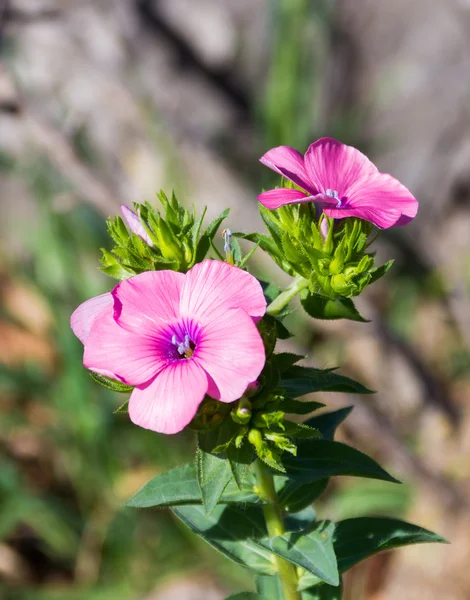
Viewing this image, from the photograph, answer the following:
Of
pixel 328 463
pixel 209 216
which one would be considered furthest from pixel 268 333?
pixel 209 216

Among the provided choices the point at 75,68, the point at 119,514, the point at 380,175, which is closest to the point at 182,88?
the point at 75,68

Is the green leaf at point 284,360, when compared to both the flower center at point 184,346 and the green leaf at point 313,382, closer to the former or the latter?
the green leaf at point 313,382

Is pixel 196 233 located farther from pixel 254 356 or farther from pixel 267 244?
pixel 254 356

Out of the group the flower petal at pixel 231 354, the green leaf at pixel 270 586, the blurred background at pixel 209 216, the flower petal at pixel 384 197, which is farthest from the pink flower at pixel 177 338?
the blurred background at pixel 209 216

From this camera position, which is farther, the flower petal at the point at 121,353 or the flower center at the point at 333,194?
the flower center at the point at 333,194

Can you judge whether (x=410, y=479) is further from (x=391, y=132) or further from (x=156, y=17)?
(x=156, y=17)
